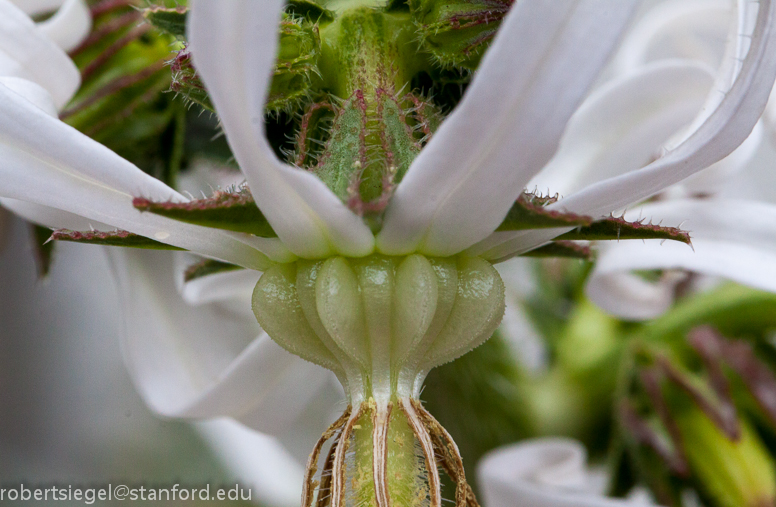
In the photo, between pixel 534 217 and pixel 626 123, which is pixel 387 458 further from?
pixel 626 123

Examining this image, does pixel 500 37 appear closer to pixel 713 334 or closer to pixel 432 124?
pixel 432 124

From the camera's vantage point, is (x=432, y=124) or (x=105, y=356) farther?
(x=105, y=356)

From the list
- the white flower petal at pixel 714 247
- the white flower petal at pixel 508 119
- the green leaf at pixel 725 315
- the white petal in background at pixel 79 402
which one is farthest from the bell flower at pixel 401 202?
the white petal in background at pixel 79 402

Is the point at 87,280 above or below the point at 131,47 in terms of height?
below

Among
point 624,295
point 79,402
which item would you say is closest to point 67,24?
point 624,295

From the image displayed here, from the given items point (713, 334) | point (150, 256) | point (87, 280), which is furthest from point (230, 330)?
point (87, 280)

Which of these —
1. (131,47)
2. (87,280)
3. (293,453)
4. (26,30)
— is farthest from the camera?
(87,280)
